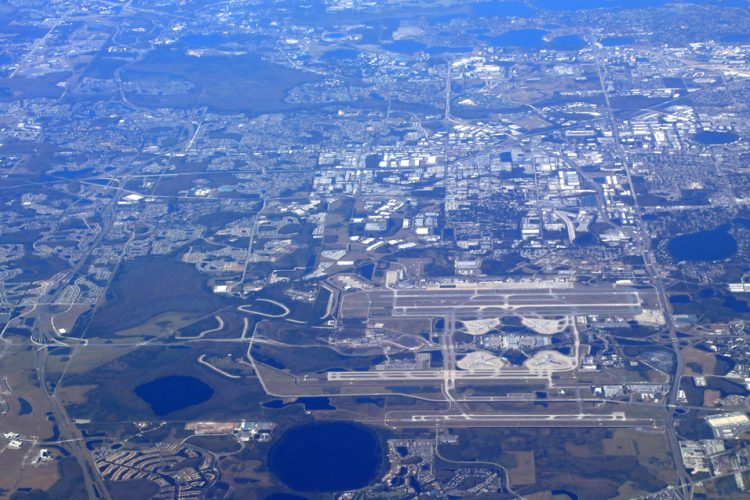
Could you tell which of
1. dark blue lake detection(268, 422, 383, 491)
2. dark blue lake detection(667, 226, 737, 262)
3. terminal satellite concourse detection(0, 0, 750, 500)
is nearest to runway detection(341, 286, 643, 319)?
terminal satellite concourse detection(0, 0, 750, 500)

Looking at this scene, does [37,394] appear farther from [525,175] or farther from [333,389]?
[525,175]

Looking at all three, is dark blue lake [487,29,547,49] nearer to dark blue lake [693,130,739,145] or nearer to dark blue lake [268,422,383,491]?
dark blue lake [693,130,739,145]

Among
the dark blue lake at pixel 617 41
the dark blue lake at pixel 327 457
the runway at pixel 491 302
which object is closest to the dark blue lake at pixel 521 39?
the dark blue lake at pixel 617 41

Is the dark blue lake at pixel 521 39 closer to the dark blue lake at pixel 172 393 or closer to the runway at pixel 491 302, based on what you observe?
the runway at pixel 491 302

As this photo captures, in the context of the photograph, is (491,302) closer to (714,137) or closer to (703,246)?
(703,246)

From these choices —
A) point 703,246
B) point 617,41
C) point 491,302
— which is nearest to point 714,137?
point 703,246

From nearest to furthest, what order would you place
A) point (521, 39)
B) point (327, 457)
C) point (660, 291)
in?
point (327, 457), point (660, 291), point (521, 39)
